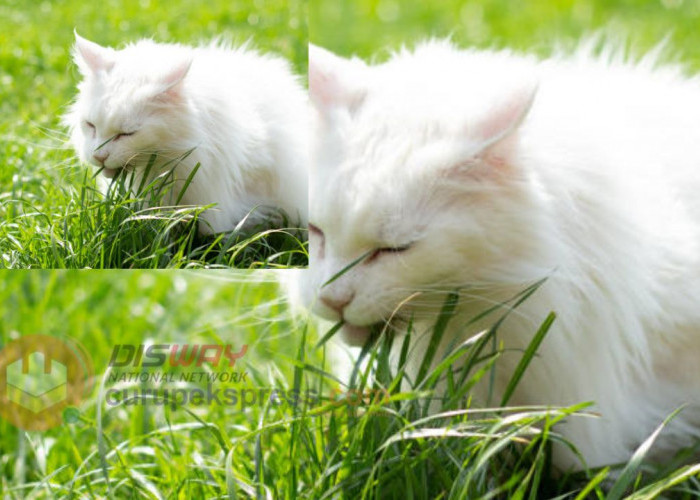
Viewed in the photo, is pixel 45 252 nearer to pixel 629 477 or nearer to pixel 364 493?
pixel 364 493

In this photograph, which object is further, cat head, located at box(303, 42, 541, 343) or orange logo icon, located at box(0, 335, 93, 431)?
orange logo icon, located at box(0, 335, 93, 431)

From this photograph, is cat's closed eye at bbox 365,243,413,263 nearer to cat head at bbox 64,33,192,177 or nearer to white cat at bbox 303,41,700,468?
white cat at bbox 303,41,700,468

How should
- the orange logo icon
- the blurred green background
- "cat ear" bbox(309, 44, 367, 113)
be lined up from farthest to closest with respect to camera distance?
1. the blurred green background
2. the orange logo icon
3. "cat ear" bbox(309, 44, 367, 113)

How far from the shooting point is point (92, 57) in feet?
6.80

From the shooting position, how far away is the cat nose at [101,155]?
2.06m

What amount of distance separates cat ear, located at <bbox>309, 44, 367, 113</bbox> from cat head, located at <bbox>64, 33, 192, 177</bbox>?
25 centimetres

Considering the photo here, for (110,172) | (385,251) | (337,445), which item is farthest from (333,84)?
(337,445)

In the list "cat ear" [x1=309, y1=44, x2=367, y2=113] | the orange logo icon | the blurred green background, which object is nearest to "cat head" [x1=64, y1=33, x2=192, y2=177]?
"cat ear" [x1=309, y1=44, x2=367, y2=113]

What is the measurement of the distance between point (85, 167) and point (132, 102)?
208 mm

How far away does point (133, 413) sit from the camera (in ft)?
9.57

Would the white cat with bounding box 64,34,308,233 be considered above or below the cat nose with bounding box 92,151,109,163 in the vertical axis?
above

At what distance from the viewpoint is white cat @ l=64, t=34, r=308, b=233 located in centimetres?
203

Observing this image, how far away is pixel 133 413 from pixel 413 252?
139 cm

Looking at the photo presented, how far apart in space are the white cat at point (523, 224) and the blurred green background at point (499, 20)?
11.7ft
